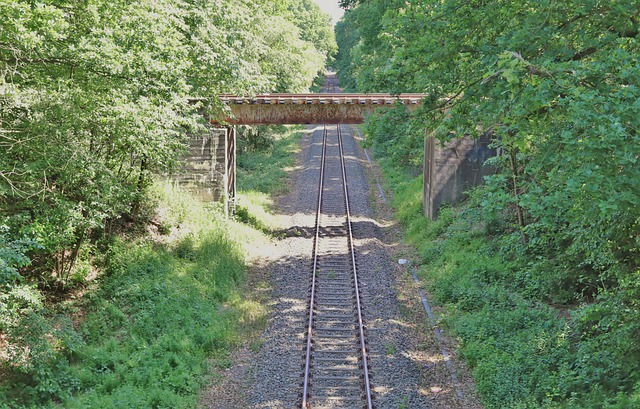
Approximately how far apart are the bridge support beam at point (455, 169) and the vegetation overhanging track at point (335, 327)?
3591mm

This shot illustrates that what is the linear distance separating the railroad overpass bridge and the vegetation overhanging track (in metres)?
3.88

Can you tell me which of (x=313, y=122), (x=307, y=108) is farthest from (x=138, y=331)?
(x=307, y=108)

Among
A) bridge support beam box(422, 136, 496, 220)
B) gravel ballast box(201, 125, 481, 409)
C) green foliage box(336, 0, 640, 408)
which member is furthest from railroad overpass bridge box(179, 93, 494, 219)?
green foliage box(336, 0, 640, 408)

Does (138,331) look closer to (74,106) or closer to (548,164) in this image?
(74,106)

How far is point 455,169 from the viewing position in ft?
73.9

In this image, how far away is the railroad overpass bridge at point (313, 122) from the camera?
70.0ft

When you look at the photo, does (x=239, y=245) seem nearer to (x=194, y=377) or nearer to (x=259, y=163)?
(x=194, y=377)

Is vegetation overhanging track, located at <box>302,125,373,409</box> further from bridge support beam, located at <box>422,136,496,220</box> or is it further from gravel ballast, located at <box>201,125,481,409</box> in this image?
bridge support beam, located at <box>422,136,496,220</box>

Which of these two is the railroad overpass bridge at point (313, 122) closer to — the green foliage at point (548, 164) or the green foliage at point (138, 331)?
the green foliage at point (138, 331)

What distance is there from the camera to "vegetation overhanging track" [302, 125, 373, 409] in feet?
36.2

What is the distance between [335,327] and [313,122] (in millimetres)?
9875

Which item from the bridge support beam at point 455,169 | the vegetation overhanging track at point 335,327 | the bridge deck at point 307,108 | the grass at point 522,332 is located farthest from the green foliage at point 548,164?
the bridge deck at point 307,108

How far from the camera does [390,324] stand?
46.5 feet

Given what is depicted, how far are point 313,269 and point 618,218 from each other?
10610 millimetres
